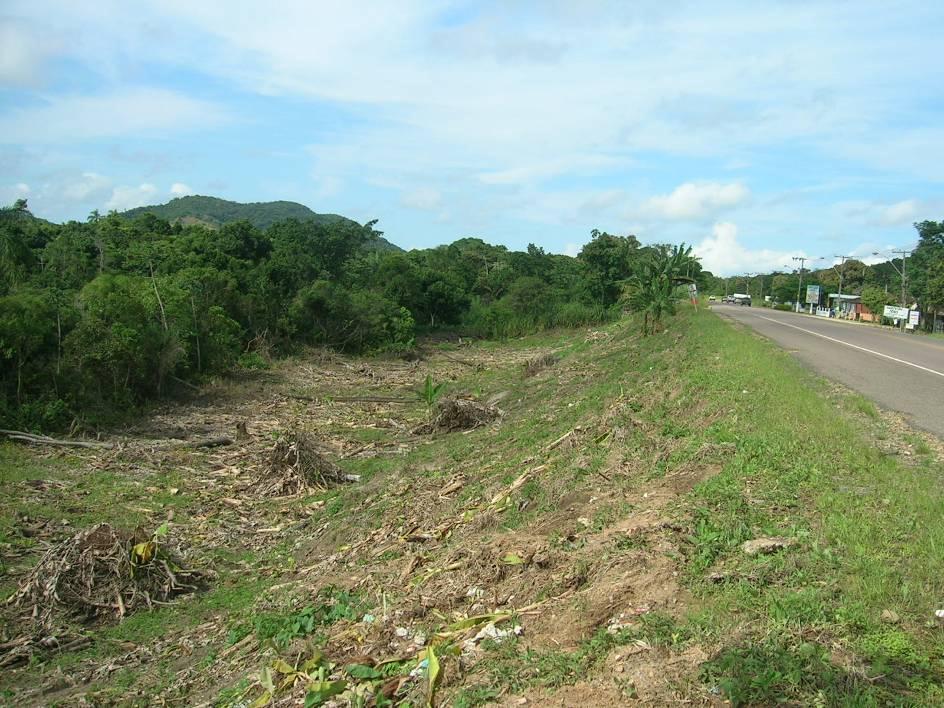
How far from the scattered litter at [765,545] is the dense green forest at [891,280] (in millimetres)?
37655

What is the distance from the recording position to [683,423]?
379 inches

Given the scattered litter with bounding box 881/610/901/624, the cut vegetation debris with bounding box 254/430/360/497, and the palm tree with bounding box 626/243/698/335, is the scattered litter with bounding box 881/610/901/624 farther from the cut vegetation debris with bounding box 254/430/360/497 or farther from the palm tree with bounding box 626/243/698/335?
the palm tree with bounding box 626/243/698/335

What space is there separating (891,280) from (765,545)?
6545 centimetres

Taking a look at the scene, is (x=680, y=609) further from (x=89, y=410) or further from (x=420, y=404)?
(x=420, y=404)

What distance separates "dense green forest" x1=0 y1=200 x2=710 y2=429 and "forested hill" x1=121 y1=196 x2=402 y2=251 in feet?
126

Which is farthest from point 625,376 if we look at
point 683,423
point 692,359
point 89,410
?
point 89,410

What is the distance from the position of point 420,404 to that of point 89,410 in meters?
8.70

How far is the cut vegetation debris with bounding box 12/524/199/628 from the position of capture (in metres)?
8.26

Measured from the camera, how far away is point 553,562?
6.02m

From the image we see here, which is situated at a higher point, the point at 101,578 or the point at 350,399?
the point at 350,399

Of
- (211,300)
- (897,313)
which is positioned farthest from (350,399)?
(897,313)

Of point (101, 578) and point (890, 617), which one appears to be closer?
point (890, 617)

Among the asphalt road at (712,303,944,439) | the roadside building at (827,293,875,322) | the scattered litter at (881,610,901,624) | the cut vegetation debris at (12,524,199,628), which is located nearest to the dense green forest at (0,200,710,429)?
the asphalt road at (712,303,944,439)

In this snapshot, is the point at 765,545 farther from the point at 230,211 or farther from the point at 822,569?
the point at 230,211
